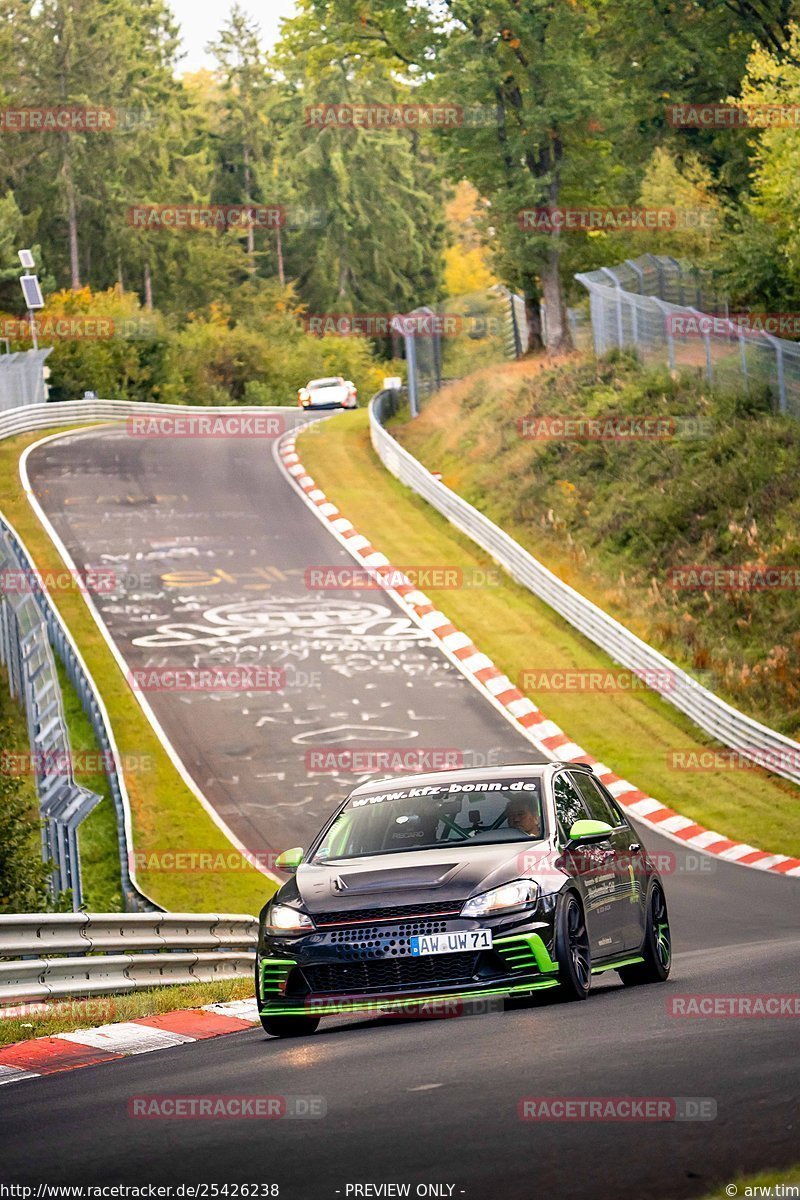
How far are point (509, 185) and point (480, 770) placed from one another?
40125 millimetres

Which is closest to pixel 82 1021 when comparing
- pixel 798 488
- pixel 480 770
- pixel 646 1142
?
pixel 480 770

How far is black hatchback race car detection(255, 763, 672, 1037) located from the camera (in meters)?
9.83

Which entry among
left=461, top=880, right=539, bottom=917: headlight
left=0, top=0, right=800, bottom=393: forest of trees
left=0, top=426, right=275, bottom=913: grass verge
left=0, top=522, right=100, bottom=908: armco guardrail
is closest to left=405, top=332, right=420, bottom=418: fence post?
left=0, top=0, right=800, bottom=393: forest of trees

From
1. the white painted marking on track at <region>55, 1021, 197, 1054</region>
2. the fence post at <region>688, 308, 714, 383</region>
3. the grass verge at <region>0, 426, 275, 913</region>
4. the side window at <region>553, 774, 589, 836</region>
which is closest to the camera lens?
the white painted marking on track at <region>55, 1021, 197, 1054</region>

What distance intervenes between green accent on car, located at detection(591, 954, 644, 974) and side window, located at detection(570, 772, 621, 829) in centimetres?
87

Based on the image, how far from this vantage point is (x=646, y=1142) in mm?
5973

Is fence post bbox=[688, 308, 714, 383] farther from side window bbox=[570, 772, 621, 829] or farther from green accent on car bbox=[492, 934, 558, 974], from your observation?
green accent on car bbox=[492, 934, 558, 974]

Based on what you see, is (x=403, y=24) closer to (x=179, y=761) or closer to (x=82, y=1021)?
(x=179, y=761)

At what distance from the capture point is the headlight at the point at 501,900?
984cm

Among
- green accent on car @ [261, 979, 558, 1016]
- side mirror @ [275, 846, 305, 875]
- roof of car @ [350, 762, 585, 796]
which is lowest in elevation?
green accent on car @ [261, 979, 558, 1016]

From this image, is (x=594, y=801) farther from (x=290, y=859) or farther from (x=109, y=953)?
(x=109, y=953)

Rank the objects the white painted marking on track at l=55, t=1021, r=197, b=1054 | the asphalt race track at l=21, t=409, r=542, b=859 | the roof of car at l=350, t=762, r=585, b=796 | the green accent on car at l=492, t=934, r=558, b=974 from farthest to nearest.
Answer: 1. the asphalt race track at l=21, t=409, r=542, b=859
2. the roof of car at l=350, t=762, r=585, b=796
3. the white painted marking on track at l=55, t=1021, r=197, b=1054
4. the green accent on car at l=492, t=934, r=558, b=974

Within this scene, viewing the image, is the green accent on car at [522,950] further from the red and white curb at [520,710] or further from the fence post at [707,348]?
the fence post at [707,348]

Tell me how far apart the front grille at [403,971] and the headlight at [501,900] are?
25cm
